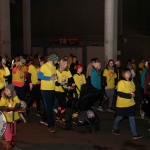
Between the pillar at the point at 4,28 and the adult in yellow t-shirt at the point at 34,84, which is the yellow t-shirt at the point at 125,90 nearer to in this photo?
the adult in yellow t-shirt at the point at 34,84

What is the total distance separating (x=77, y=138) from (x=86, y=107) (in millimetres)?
853

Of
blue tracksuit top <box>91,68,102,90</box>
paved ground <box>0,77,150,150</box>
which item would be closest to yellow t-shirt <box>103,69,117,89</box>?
blue tracksuit top <box>91,68,102,90</box>

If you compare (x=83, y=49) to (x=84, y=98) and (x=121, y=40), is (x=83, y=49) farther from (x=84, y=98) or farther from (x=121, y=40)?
(x=84, y=98)

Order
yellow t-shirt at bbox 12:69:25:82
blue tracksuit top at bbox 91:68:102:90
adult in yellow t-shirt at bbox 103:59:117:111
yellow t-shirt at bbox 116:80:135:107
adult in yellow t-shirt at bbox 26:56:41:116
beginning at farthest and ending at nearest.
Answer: adult in yellow t-shirt at bbox 103:59:117:111, yellow t-shirt at bbox 12:69:25:82, blue tracksuit top at bbox 91:68:102:90, adult in yellow t-shirt at bbox 26:56:41:116, yellow t-shirt at bbox 116:80:135:107

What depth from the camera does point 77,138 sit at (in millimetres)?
7891

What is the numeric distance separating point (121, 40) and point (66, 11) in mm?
7948

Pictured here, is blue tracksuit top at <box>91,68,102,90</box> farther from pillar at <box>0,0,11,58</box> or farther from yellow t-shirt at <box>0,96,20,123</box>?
pillar at <box>0,0,11,58</box>

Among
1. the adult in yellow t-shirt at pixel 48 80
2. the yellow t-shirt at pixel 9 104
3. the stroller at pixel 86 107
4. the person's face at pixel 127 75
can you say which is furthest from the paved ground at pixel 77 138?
the person's face at pixel 127 75

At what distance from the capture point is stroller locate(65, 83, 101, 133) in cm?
810

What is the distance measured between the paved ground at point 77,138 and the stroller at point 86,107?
0.23 metres

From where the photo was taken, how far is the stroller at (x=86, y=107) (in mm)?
8102

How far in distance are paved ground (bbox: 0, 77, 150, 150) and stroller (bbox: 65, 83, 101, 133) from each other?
0.23 metres

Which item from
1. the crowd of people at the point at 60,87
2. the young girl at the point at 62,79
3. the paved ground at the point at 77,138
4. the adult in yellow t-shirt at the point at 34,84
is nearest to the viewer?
the crowd of people at the point at 60,87

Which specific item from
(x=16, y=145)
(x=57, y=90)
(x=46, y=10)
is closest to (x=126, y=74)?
(x=57, y=90)
